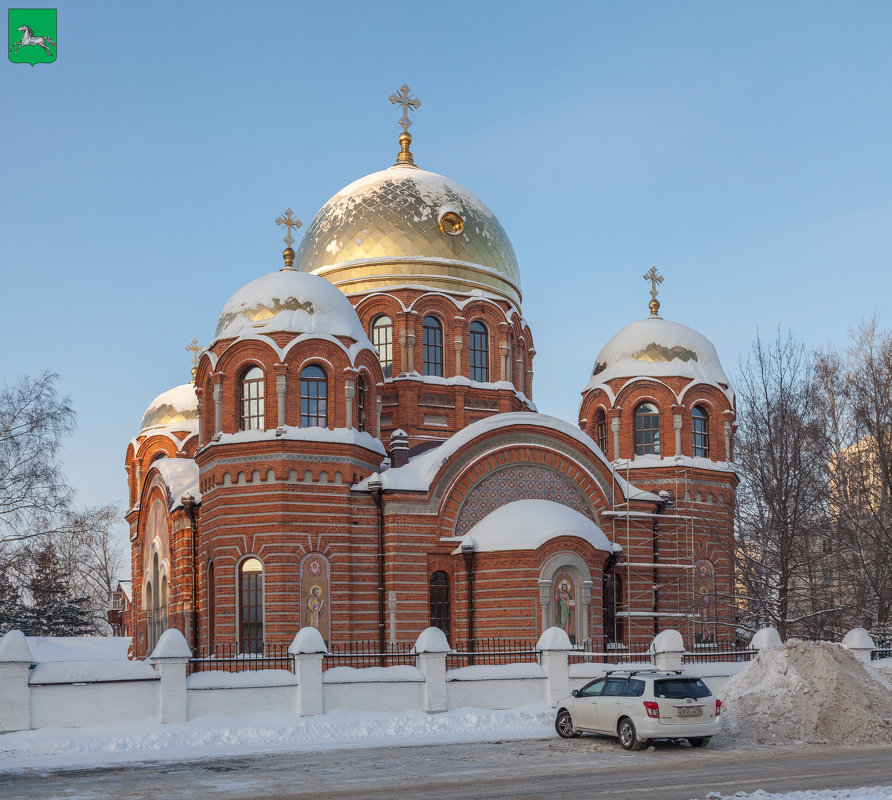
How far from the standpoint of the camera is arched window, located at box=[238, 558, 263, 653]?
25.7 m

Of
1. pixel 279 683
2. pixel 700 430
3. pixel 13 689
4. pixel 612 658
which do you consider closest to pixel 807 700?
pixel 612 658

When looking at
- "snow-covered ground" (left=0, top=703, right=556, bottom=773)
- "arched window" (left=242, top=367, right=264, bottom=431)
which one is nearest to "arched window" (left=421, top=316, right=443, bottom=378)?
"arched window" (left=242, top=367, right=264, bottom=431)

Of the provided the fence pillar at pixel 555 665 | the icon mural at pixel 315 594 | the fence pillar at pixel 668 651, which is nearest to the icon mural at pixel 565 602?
the fence pillar at pixel 668 651

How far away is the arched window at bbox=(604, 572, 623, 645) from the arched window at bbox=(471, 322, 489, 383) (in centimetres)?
689

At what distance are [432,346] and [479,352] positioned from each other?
4.85 feet

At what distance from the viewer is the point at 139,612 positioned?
112 feet

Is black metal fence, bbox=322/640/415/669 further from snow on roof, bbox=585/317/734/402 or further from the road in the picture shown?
snow on roof, bbox=585/317/734/402

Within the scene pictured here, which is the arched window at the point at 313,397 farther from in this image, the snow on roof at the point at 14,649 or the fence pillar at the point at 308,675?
the snow on roof at the point at 14,649

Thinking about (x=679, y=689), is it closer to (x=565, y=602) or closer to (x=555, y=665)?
(x=555, y=665)

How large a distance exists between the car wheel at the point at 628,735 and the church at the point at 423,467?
932cm

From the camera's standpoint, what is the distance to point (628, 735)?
16.2 meters

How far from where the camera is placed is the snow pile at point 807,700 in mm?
17156

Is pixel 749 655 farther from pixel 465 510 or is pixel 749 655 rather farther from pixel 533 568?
pixel 465 510

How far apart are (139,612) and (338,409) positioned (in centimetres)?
1136
